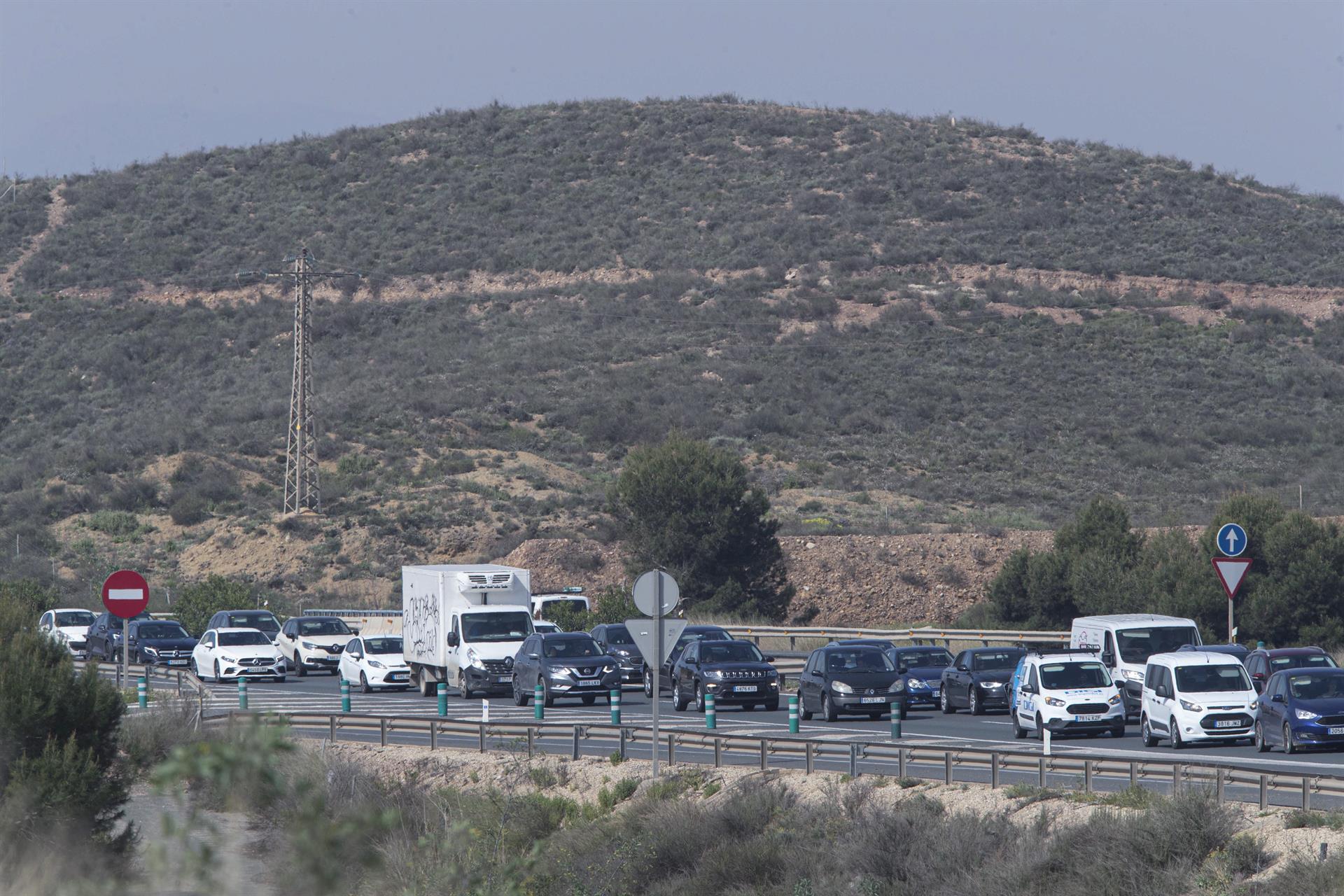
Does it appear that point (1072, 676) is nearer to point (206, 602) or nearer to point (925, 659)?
point (925, 659)

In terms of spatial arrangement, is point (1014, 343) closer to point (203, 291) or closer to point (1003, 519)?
point (1003, 519)

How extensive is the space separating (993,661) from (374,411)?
49.2 meters

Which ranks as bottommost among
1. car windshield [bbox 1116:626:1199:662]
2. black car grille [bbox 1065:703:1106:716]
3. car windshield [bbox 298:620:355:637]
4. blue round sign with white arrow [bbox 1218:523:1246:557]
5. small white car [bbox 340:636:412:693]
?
small white car [bbox 340:636:412:693]

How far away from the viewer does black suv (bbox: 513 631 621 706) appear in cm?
3152

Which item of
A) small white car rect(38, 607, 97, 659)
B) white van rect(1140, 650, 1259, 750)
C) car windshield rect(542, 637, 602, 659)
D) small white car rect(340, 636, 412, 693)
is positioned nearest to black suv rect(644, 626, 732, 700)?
car windshield rect(542, 637, 602, 659)

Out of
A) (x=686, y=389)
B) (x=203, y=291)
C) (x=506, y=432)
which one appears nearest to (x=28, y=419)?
(x=203, y=291)

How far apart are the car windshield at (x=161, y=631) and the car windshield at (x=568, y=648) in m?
16.0

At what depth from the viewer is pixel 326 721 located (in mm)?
26750

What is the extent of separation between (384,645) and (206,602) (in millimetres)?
15912

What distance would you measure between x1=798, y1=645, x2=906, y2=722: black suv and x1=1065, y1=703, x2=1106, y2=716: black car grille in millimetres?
3961

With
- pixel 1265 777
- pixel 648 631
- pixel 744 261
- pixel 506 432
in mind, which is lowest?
pixel 1265 777

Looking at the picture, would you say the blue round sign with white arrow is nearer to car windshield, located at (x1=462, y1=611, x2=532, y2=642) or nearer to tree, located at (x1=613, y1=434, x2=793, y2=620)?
car windshield, located at (x1=462, y1=611, x2=532, y2=642)

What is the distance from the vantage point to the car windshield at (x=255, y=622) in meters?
43.5

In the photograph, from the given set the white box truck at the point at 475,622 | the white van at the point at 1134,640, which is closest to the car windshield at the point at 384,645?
the white box truck at the point at 475,622
